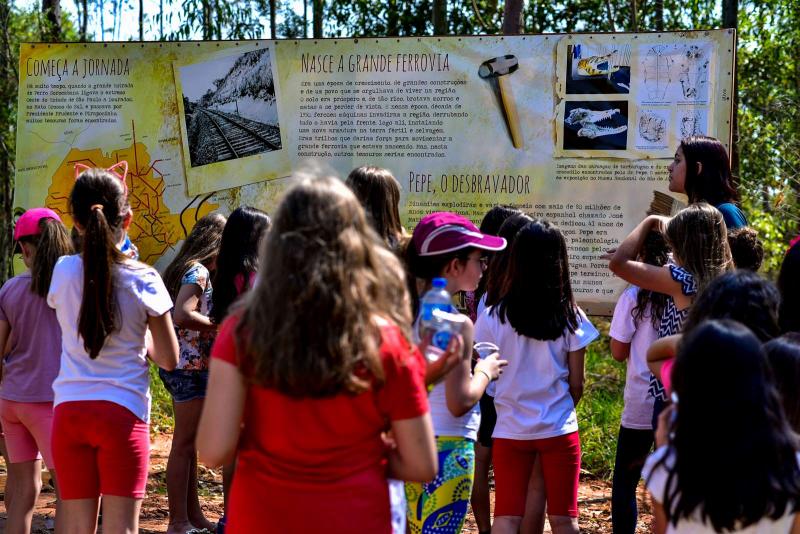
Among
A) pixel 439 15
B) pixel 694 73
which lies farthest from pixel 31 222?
pixel 439 15

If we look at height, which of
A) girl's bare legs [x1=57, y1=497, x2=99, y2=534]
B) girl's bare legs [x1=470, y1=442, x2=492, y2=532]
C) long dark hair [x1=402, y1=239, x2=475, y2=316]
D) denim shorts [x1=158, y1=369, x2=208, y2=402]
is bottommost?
girl's bare legs [x1=470, y1=442, x2=492, y2=532]

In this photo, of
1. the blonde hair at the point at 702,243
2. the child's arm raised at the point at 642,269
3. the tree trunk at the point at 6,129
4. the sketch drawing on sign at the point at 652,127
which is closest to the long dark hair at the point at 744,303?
the blonde hair at the point at 702,243

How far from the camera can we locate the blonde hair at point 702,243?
396 centimetres

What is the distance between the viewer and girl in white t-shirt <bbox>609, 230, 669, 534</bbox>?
4574 millimetres

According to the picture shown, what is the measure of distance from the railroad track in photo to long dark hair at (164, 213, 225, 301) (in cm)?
149

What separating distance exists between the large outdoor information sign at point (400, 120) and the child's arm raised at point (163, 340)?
2986 mm

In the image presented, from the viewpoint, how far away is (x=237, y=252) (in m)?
4.84

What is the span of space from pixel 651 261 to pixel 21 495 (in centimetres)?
327

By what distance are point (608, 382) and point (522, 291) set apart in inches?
242

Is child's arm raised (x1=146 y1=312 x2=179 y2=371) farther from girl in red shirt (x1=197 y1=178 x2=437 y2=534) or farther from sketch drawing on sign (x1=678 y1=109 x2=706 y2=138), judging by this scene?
sketch drawing on sign (x1=678 y1=109 x2=706 y2=138)

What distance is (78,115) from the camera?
281 inches

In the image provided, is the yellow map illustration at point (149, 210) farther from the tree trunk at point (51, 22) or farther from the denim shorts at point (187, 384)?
the tree trunk at point (51, 22)

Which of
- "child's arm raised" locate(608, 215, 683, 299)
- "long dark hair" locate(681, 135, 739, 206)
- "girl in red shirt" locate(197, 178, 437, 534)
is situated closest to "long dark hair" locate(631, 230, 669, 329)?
"child's arm raised" locate(608, 215, 683, 299)

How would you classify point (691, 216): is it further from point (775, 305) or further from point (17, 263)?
point (17, 263)
